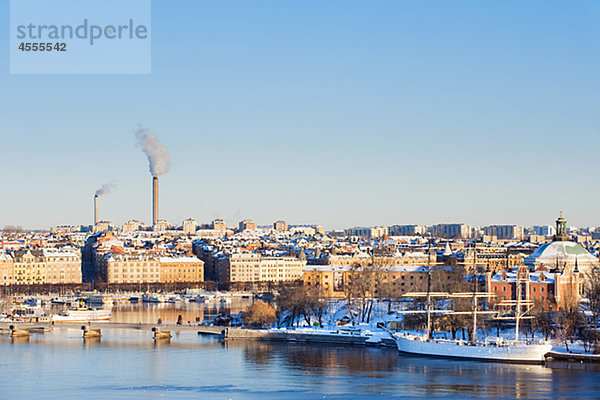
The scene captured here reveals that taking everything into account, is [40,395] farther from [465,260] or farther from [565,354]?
[465,260]

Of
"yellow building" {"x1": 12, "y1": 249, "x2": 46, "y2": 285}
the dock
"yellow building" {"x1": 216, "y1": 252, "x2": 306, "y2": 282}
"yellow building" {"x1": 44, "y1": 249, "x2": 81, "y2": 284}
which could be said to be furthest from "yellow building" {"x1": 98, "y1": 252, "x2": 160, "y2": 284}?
the dock

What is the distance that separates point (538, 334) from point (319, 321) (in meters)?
6.12

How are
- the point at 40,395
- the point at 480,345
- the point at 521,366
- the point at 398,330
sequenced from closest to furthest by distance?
the point at 40,395 → the point at 521,366 → the point at 480,345 → the point at 398,330

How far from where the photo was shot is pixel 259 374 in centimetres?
2030

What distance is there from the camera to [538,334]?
993 inches

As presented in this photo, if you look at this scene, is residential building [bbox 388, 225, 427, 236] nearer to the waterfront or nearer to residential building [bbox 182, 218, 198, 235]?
residential building [bbox 182, 218, 198, 235]

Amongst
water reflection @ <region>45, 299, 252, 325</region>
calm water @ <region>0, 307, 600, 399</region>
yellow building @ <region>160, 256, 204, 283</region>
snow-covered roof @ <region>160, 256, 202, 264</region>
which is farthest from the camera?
snow-covered roof @ <region>160, 256, 202, 264</region>

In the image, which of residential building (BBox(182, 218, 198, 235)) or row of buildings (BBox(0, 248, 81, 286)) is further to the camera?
residential building (BBox(182, 218, 198, 235))

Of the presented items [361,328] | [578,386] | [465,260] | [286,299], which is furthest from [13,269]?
[578,386]

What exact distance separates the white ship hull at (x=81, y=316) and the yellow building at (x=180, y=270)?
2194 centimetres

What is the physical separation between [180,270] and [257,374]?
37.5 m

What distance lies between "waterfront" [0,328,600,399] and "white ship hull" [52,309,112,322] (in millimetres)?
8086

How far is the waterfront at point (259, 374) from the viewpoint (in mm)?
18250

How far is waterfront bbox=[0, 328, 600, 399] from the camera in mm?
18250
